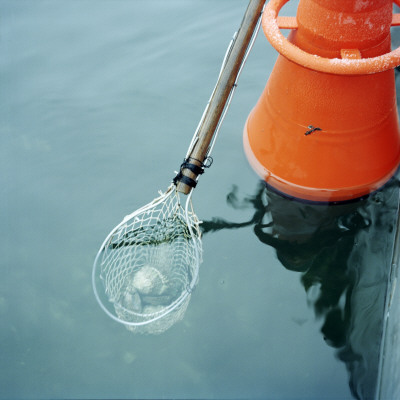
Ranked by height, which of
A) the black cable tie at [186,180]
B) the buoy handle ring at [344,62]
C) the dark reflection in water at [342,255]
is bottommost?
the dark reflection in water at [342,255]

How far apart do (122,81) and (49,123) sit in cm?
73

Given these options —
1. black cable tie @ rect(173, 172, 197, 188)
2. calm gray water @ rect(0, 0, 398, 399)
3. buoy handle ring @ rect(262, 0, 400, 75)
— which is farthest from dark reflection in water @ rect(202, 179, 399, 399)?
buoy handle ring @ rect(262, 0, 400, 75)

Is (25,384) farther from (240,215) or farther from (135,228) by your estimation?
(240,215)

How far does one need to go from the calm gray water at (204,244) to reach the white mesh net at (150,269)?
0.29ft

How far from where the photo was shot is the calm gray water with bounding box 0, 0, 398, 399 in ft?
7.32

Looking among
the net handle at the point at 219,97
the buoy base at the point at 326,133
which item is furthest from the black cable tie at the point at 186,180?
the buoy base at the point at 326,133

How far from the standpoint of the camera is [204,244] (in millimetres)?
2684

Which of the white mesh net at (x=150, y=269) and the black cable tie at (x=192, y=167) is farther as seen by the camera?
the white mesh net at (x=150, y=269)

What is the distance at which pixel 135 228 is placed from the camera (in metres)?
2.67

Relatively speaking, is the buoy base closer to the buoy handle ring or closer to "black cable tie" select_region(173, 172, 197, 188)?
the buoy handle ring

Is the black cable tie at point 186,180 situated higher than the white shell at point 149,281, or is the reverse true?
the black cable tie at point 186,180

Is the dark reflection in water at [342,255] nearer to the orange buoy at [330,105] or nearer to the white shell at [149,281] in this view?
the orange buoy at [330,105]

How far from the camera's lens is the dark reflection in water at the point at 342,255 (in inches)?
87.7

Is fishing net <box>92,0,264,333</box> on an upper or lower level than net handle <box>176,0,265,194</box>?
lower
